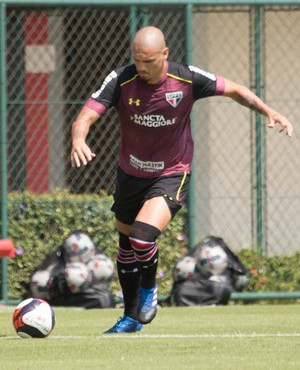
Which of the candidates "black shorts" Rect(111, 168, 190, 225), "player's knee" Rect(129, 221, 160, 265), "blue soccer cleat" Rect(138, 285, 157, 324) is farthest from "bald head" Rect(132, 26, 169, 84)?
"blue soccer cleat" Rect(138, 285, 157, 324)

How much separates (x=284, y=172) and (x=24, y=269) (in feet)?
9.78

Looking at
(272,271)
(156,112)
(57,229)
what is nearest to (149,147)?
(156,112)

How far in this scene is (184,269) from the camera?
450 inches

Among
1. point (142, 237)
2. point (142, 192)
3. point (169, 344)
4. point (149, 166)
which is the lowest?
point (169, 344)

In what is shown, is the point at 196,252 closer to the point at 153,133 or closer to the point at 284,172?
the point at 284,172

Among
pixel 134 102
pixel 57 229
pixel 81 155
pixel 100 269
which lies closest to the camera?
pixel 81 155

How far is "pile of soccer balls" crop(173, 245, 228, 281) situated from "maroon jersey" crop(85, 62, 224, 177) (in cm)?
310

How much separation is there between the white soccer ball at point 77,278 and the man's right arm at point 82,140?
3.42 metres

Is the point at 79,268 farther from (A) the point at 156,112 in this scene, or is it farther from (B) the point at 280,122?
(B) the point at 280,122

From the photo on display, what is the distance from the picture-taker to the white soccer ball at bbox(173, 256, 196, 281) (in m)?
11.4

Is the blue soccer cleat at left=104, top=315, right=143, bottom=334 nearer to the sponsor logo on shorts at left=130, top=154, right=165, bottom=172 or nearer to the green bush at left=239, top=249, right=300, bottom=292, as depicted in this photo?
the sponsor logo on shorts at left=130, top=154, right=165, bottom=172

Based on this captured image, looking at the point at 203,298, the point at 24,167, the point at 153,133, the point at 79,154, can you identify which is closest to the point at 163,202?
the point at 153,133

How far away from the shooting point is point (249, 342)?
7.45m

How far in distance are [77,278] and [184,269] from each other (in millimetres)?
1021
